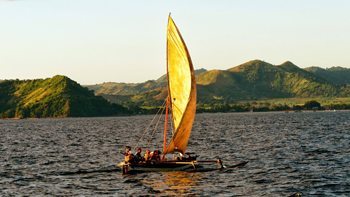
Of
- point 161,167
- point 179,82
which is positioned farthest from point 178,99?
point 161,167

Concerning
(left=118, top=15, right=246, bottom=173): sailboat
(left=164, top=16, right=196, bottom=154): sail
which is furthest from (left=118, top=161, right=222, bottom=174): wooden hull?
(left=164, top=16, right=196, bottom=154): sail

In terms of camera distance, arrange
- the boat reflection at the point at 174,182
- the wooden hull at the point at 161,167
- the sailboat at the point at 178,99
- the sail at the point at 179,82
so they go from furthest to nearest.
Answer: the wooden hull at the point at 161,167, the sailboat at the point at 178,99, the sail at the point at 179,82, the boat reflection at the point at 174,182

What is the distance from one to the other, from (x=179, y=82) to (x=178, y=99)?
1.71 meters

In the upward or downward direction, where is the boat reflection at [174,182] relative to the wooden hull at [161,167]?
downward

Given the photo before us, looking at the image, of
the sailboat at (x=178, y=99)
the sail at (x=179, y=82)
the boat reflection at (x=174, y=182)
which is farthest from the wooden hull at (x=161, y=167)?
the sail at (x=179, y=82)

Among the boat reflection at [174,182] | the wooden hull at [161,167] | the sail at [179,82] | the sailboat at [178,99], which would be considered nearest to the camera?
the boat reflection at [174,182]

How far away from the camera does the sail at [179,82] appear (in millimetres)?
56781

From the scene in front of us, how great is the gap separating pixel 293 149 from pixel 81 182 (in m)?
43.6

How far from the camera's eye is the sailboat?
56.9m

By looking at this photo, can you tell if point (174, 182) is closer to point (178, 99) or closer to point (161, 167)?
point (161, 167)

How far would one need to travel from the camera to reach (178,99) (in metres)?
58.1

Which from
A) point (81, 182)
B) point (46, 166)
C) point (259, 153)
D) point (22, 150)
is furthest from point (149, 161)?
point (22, 150)

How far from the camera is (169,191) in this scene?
1982 inches

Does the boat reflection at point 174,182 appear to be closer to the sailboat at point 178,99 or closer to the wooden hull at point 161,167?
the wooden hull at point 161,167
